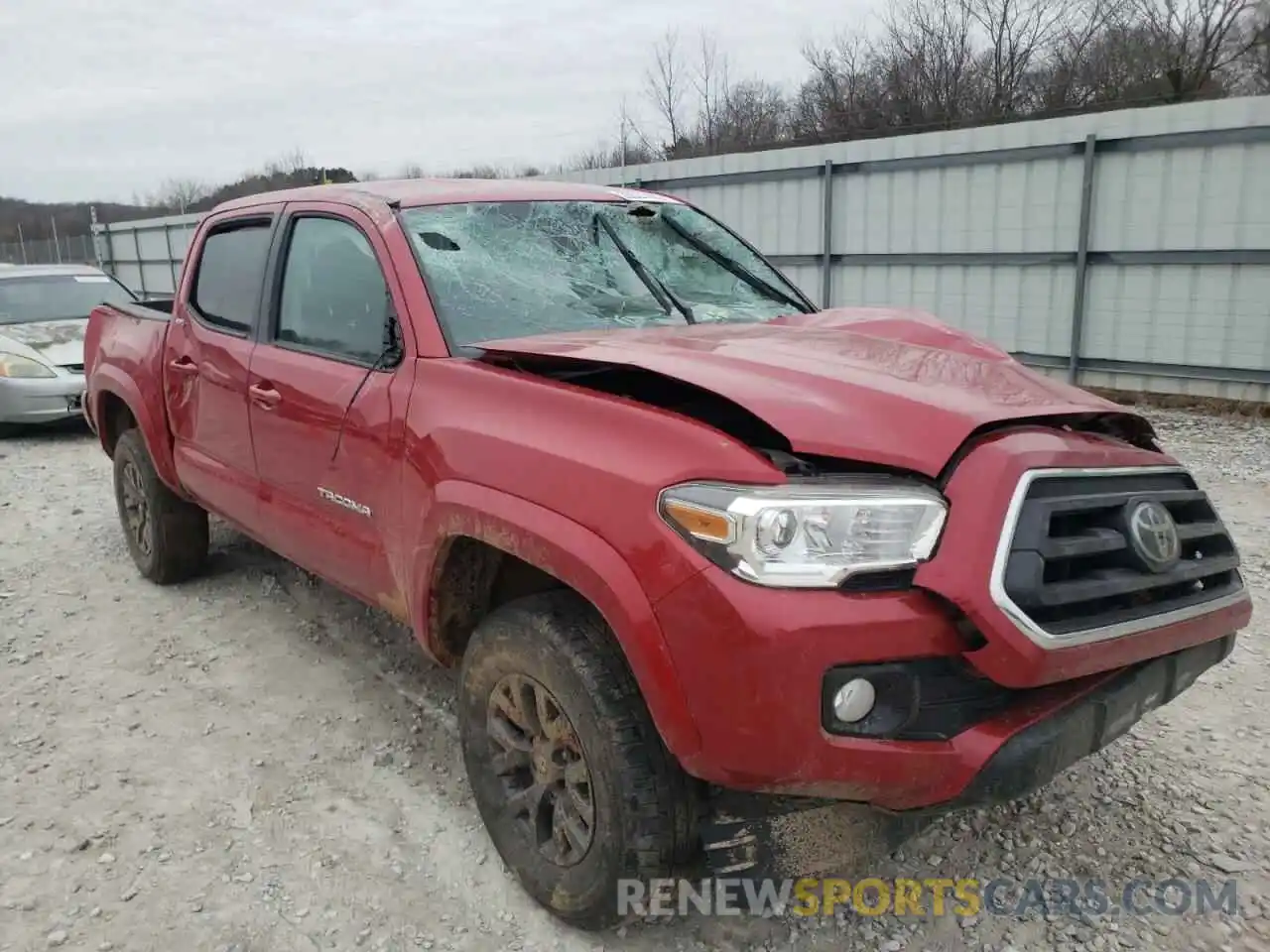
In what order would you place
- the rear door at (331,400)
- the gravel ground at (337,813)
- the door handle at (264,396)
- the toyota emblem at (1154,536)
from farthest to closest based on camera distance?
the door handle at (264,396), the rear door at (331,400), the gravel ground at (337,813), the toyota emblem at (1154,536)

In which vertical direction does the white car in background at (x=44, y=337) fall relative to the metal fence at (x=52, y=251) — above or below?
below

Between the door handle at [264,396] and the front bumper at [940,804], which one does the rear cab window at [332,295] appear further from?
the front bumper at [940,804]

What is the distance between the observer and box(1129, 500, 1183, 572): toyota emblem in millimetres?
2100

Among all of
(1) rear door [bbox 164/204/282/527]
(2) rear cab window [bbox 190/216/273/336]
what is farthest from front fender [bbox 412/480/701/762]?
(2) rear cab window [bbox 190/216/273/336]

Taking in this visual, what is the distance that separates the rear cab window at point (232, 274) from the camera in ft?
12.6

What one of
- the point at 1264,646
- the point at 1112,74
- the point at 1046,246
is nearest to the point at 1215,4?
the point at 1112,74

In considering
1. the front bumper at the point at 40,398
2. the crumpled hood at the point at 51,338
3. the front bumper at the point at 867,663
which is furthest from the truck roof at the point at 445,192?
the crumpled hood at the point at 51,338

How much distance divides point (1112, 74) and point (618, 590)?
26698mm

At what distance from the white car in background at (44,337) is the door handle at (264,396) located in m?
5.12

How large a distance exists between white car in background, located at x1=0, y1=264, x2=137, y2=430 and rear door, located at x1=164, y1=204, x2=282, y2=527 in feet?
13.5

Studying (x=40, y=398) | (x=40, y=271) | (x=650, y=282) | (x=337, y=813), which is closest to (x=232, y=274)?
(x=650, y=282)

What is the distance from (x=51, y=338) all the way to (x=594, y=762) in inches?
358

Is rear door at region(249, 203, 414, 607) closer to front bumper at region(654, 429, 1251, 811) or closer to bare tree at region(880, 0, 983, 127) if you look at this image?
front bumper at region(654, 429, 1251, 811)

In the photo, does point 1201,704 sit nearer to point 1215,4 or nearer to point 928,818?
point 928,818
